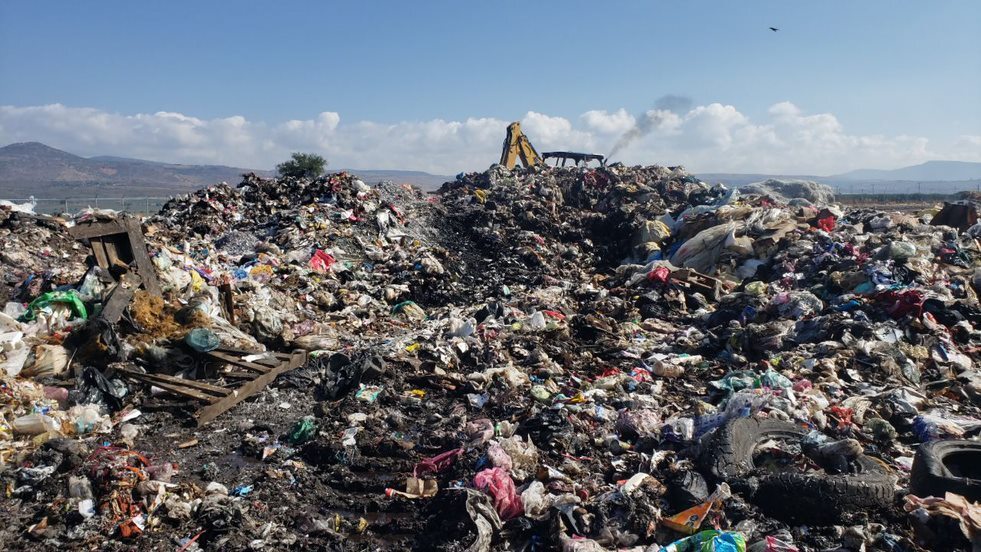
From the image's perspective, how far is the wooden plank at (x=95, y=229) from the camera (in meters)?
6.76

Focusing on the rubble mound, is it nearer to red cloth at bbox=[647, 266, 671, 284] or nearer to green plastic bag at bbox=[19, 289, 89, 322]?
red cloth at bbox=[647, 266, 671, 284]

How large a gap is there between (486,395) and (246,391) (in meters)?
2.36

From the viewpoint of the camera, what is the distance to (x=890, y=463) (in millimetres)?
4230

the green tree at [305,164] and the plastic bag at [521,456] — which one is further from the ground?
the green tree at [305,164]

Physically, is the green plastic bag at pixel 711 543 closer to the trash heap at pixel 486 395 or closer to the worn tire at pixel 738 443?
the trash heap at pixel 486 395

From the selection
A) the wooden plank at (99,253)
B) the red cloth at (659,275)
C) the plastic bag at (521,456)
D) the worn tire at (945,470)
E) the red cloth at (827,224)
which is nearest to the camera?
the worn tire at (945,470)

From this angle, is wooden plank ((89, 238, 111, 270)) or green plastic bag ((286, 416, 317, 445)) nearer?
green plastic bag ((286, 416, 317, 445))

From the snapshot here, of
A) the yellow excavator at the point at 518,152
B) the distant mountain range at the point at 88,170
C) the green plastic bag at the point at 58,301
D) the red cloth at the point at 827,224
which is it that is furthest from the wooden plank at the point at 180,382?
the distant mountain range at the point at 88,170

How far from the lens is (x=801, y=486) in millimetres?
3533

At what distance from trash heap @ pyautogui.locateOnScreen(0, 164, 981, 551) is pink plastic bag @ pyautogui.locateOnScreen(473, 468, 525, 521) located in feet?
0.05

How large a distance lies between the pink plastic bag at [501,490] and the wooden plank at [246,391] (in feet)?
8.91

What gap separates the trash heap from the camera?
3.55 meters

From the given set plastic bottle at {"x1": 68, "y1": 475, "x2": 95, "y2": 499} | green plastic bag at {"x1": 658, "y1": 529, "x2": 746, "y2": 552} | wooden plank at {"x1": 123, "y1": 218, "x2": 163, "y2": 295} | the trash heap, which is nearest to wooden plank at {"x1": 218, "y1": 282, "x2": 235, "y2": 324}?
the trash heap

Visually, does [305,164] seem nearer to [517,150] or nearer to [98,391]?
[517,150]
